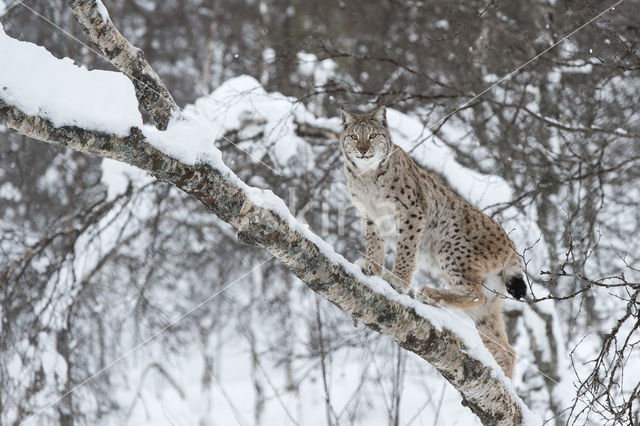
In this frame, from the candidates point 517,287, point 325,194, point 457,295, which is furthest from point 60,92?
point 325,194

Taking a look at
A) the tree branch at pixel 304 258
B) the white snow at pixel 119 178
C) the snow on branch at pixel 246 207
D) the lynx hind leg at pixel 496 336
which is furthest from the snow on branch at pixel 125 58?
the lynx hind leg at pixel 496 336

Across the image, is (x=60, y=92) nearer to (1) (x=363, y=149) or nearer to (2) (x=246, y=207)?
(2) (x=246, y=207)

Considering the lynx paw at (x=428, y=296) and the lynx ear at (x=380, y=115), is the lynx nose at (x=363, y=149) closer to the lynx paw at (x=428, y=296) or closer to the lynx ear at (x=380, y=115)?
the lynx ear at (x=380, y=115)

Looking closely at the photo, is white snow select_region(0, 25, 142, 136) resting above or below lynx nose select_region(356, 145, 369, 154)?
below

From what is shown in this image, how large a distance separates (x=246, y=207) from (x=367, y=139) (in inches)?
103

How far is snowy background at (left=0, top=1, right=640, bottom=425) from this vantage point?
411cm

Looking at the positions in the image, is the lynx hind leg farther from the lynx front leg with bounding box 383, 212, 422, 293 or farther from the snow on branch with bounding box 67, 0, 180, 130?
the snow on branch with bounding box 67, 0, 180, 130

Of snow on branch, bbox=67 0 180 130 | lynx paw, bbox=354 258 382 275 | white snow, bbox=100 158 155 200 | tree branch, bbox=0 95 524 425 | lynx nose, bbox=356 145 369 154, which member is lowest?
tree branch, bbox=0 95 524 425

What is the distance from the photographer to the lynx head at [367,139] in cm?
527

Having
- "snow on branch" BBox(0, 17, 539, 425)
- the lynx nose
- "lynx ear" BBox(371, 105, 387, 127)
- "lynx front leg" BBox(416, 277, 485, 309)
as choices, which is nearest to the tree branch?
"snow on branch" BBox(0, 17, 539, 425)

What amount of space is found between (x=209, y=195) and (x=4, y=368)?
10.8 ft

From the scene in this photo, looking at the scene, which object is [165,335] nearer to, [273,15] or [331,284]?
[331,284]

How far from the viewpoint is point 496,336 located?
16.3ft

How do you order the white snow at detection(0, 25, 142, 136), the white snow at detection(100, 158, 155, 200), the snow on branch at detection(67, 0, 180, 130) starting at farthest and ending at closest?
the white snow at detection(100, 158, 155, 200)
the snow on branch at detection(67, 0, 180, 130)
the white snow at detection(0, 25, 142, 136)
